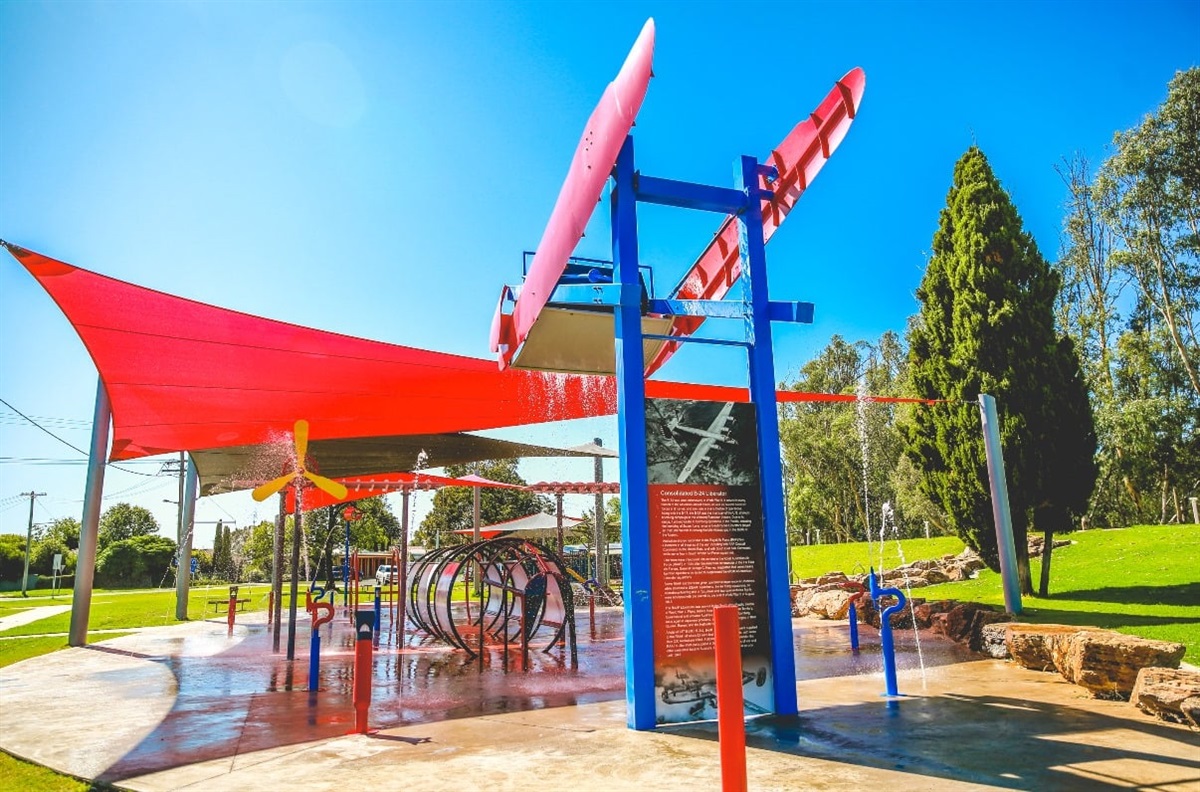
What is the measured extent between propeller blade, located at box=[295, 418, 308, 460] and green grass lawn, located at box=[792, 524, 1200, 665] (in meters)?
10.9

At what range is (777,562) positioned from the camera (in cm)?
565

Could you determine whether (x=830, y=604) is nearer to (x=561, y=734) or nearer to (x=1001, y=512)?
(x=1001, y=512)

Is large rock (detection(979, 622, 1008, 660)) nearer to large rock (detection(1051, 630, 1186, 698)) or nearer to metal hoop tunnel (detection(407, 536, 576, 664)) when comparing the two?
large rock (detection(1051, 630, 1186, 698))

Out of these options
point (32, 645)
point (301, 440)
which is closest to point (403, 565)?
point (301, 440)

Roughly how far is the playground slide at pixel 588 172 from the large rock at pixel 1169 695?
5.20 metres

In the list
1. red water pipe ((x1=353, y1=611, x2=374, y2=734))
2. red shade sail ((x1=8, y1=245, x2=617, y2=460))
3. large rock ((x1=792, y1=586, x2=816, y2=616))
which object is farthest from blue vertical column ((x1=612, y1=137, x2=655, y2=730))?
large rock ((x1=792, y1=586, x2=816, y2=616))

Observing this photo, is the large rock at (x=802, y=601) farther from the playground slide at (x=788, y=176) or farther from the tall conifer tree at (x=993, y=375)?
the playground slide at (x=788, y=176)

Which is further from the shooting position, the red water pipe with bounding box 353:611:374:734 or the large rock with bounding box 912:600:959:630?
the large rock with bounding box 912:600:959:630

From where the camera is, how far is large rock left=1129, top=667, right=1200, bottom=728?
4.77 meters

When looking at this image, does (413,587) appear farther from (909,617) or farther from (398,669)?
(909,617)

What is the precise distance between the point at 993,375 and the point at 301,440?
12152 mm

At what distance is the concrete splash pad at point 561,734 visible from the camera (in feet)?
13.1

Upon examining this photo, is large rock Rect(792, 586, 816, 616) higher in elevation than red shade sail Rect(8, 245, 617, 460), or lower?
lower

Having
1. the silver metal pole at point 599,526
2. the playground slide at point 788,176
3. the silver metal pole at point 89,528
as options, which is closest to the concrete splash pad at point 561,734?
the playground slide at point 788,176
